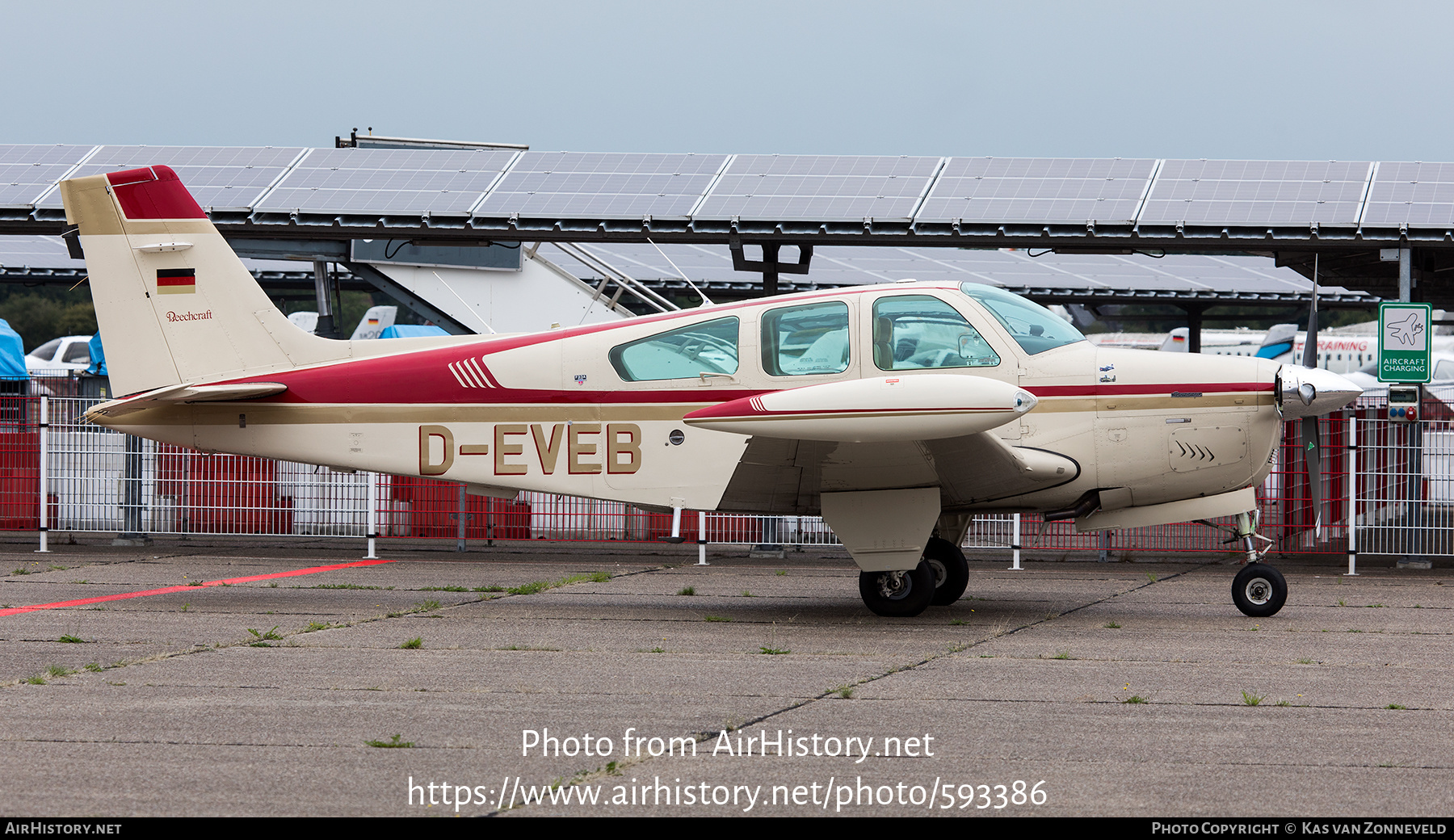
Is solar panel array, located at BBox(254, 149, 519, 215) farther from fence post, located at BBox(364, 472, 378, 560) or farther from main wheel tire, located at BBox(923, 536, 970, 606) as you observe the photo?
main wheel tire, located at BBox(923, 536, 970, 606)

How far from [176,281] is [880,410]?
581 centimetres

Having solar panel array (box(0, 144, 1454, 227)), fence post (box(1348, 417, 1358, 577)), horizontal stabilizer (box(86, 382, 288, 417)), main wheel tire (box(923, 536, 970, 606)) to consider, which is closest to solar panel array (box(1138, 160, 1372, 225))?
solar panel array (box(0, 144, 1454, 227))

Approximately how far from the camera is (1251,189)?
15219 mm

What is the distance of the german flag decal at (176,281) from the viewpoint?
1048cm

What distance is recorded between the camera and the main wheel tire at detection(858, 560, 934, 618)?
29.9ft

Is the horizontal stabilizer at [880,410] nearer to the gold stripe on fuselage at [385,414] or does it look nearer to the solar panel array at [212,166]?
A: the gold stripe on fuselage at [385,414]

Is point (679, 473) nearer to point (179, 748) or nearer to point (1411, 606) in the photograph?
point (179, 748)

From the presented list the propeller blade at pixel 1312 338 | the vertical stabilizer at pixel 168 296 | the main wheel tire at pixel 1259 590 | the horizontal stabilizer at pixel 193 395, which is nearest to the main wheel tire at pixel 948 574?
the main wheel tire at pixel 1259 590

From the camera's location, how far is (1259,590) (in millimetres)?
9227

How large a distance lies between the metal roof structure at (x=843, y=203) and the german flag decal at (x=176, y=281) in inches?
169

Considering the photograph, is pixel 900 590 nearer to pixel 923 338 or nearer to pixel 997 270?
pixel 923 338

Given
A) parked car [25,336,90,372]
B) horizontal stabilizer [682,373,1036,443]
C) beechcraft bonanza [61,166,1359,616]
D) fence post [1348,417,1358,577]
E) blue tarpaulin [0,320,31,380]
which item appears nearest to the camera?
horizontal stabilizer [682,373,1036,443]

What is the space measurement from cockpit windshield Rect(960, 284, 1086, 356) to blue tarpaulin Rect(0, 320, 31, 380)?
1661 cm
